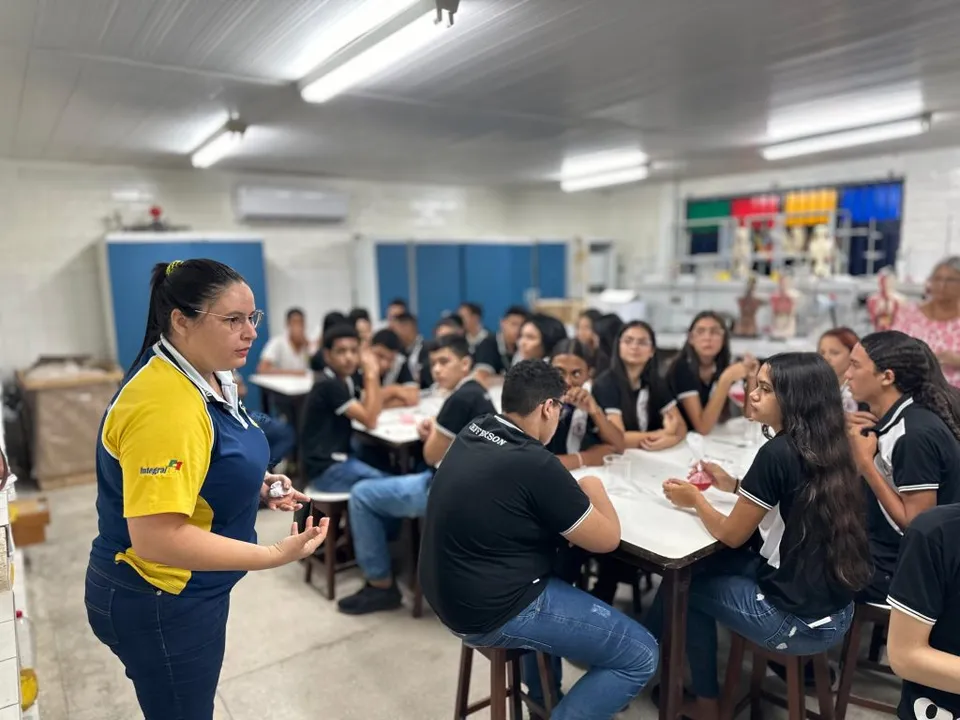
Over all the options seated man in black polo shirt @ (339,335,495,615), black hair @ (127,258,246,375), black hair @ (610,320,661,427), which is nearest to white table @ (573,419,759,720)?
black hair @ (610,320,661,427)

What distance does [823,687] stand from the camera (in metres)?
2.13

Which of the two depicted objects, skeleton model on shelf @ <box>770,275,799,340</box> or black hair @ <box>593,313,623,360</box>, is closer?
black hair @ <box>593,313,623,360</box>

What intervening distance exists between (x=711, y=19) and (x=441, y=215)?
582 cm

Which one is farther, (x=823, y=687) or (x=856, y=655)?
(x=856, y=655)

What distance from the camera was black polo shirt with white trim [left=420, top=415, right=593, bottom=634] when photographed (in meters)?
1.79

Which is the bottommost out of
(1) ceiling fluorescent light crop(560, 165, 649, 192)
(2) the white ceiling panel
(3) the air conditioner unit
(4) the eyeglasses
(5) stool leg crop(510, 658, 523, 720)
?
(5) stool leg crop(510, 658, 523, 720)

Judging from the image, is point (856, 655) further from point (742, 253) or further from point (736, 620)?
point (742, 253)

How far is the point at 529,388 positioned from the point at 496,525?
42 centimetres

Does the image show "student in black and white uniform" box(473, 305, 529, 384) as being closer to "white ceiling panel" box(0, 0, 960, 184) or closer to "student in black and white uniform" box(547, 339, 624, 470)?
"white ceiling panel" box(0, 0, 960, 184)

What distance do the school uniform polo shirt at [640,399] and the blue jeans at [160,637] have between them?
2.09m

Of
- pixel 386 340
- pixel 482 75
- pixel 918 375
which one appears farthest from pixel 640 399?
pixel 386 340

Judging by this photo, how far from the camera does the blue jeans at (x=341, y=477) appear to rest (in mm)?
3303

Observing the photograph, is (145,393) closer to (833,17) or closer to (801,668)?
(801,668)

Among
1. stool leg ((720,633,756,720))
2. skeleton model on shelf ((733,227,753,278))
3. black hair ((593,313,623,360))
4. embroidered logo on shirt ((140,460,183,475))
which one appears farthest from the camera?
skeleton model on shelf ((733,227,753,278))
